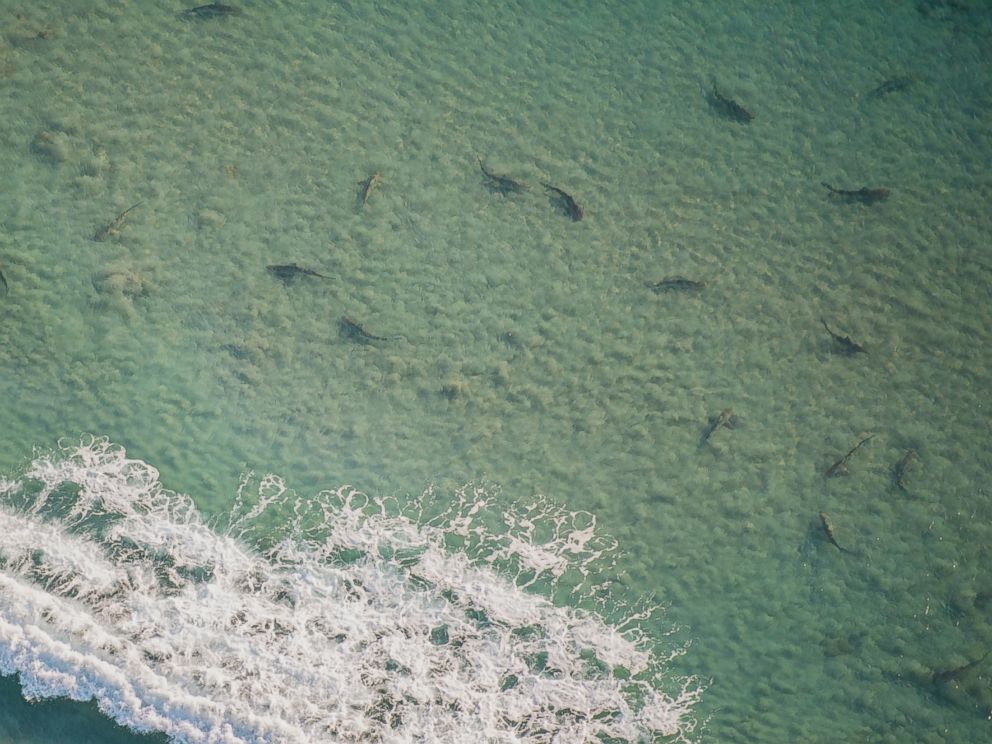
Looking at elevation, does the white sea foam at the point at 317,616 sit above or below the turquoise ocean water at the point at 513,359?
below

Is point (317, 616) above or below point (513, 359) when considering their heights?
below

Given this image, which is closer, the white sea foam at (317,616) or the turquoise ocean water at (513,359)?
the white sea foam at (317,616)

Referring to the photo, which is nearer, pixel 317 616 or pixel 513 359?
pixel 317 616

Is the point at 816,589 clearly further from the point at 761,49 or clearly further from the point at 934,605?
the point at 761,49

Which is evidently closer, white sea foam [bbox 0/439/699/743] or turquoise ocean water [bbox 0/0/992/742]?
white sea foam [bbox 0/439/699/743]

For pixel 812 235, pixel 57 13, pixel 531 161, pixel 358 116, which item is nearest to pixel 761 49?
pixel 812 235

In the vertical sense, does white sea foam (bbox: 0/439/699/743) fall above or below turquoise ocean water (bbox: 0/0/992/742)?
below
